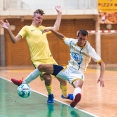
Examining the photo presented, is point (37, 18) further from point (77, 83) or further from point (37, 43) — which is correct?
point (77, 83)

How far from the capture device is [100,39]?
88.7 feet

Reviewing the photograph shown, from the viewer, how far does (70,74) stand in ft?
27.3

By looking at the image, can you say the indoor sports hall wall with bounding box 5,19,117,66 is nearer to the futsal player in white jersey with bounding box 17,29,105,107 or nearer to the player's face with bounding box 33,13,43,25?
the player's face with bounding box 33,13,43,25

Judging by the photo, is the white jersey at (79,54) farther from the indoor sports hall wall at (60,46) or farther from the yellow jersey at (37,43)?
the indoor sports hall wall at (60,46)

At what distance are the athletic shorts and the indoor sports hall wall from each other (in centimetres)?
1866

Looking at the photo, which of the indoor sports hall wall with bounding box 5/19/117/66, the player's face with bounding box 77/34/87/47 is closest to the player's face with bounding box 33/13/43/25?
the player's face with bounding box 77/34/87/47

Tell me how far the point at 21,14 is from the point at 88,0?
428 cm

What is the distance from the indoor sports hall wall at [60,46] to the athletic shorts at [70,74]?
18656 millimetres

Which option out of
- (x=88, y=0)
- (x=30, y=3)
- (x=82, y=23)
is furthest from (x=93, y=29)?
(x=30, y=3)

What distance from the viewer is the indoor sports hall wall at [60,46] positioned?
26.9 meters

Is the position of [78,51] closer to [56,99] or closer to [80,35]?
[80,35]

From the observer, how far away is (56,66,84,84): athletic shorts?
828 cm

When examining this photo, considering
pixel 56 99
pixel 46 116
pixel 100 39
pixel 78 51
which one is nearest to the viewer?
→ pixel 46 116

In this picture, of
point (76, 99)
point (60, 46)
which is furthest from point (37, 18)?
point (60, 46)
